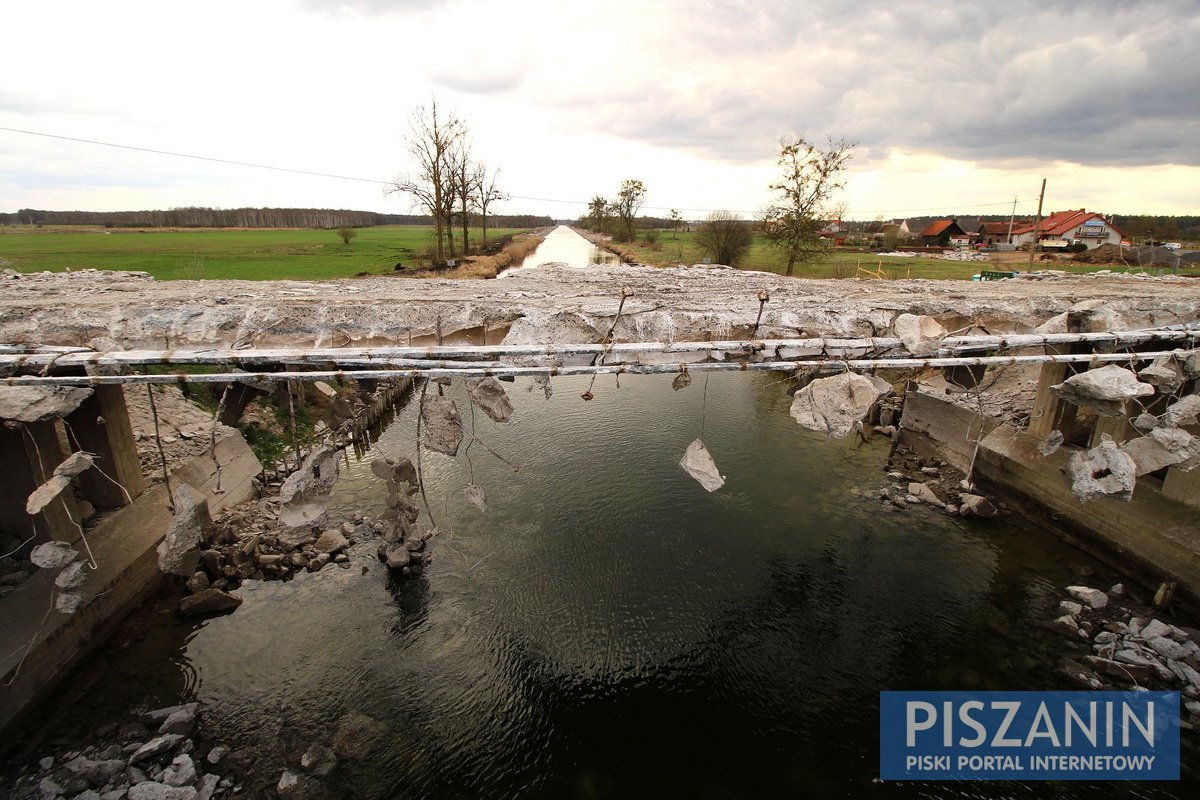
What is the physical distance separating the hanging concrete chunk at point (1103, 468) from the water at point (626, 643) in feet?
10.5

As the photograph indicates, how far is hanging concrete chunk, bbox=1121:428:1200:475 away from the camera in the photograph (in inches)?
213

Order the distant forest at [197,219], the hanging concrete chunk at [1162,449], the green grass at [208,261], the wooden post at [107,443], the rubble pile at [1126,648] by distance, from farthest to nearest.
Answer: the distant forest at [197,219] < the green grass at [208,261] < the wooden post at [107,443] < the rubble pile at [1126,648] < the hanging concrete chunk at [1162,449]

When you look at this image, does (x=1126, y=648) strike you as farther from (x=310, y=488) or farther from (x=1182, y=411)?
(x=310, y=488)

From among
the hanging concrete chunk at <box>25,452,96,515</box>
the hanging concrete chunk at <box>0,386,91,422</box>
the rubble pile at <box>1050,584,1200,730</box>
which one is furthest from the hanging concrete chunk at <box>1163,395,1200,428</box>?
the hanging concrete chunk at <box>0,386,91,422</box>

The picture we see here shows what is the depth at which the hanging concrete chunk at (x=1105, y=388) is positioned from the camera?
5262 millimetres

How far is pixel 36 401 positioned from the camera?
16.0ft

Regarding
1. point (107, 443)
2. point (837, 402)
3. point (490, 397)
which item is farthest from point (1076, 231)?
point (107, 443)

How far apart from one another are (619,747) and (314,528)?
646cm

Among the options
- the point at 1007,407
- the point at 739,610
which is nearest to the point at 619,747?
the point at 739,610

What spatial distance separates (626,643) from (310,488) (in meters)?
4.81

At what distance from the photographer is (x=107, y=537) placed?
7789 millimetres

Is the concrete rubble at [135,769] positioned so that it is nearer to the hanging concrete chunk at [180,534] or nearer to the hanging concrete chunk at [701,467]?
the hanging concrete chunk at [180,534]

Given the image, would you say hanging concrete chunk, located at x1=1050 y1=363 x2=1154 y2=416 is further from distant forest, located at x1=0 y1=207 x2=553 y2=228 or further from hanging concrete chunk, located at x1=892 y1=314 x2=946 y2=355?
distant forest, located at x1=0 y1=207 x2=553 y2=228

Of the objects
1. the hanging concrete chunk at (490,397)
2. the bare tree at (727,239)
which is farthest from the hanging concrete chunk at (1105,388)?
the bare tree at (727,239)
